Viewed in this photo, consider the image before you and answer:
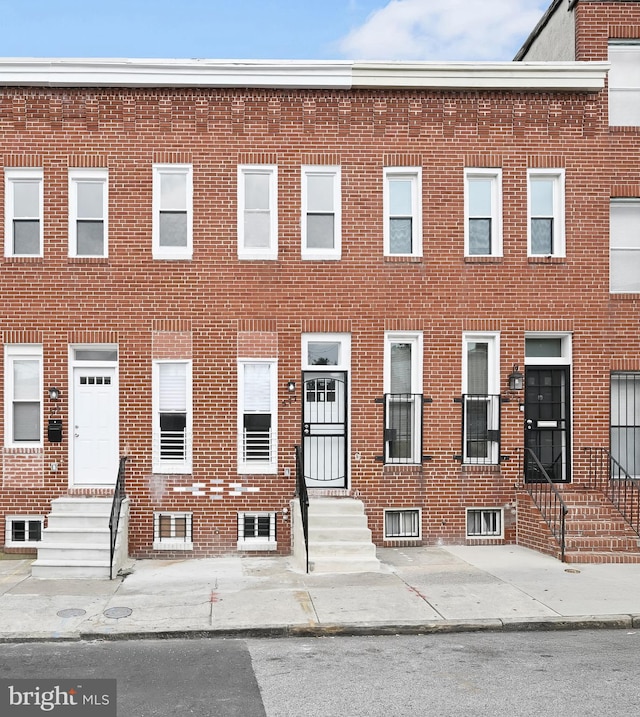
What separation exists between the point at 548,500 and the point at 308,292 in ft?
16.9

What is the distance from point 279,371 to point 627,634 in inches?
259

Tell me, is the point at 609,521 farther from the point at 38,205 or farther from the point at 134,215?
the point at 38,205

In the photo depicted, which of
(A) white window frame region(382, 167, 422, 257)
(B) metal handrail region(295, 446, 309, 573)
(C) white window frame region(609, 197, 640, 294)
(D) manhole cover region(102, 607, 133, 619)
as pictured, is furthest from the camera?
(C) white window frame region(609, 197, 640, 294)

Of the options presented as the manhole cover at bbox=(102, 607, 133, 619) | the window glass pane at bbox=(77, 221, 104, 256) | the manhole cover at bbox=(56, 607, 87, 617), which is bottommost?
the manhole cover at bbox=(56, 607, 87, 617)

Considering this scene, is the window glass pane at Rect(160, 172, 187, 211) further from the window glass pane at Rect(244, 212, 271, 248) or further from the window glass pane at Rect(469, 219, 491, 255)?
the window glass pane at Rect(469, 219, 491, 255)

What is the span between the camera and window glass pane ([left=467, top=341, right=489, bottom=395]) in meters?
13.6

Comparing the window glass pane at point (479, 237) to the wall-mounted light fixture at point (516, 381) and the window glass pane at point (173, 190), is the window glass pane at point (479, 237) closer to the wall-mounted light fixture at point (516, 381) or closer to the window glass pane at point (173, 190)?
the wall-mounted light fixture at point (516, 381)

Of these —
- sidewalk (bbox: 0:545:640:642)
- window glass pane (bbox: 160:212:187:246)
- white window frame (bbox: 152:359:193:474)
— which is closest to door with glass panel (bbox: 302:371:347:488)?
sidewalk (bbox: 0:545:640:642)

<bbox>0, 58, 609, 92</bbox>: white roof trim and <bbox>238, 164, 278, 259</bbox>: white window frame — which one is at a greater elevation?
<bbox>0, 58, 609, 92</bbox>: white roof trim

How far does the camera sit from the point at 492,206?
44.7 feet

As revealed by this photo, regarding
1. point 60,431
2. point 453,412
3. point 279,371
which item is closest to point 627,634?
point 453,412

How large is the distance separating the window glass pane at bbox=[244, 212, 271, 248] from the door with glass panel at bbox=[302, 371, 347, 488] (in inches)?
89.9

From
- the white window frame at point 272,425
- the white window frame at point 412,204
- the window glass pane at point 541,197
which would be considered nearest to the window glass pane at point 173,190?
the white window frame at point 272,425

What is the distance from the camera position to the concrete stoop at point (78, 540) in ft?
37.1
